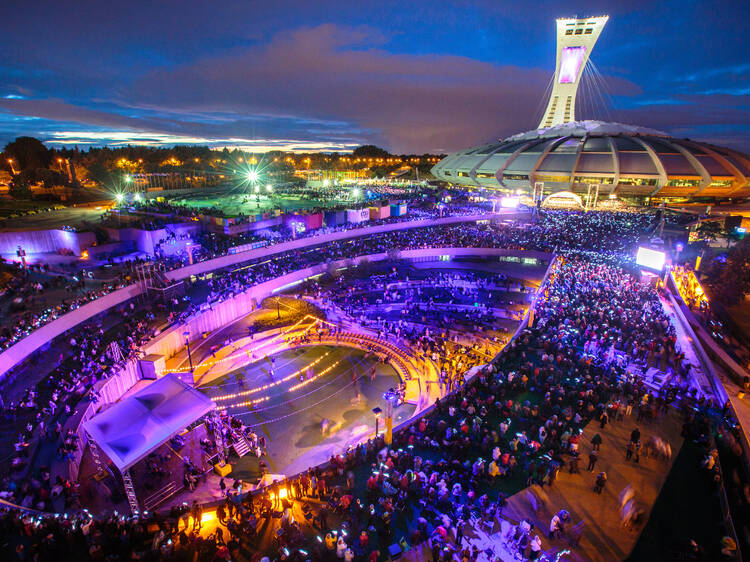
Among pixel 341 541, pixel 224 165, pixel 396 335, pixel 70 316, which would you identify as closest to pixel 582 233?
pixel 396 335

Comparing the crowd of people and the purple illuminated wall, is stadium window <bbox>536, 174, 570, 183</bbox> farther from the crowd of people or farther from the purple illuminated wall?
the purple illuminated wall

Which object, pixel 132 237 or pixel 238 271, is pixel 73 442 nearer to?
pixel 238 271

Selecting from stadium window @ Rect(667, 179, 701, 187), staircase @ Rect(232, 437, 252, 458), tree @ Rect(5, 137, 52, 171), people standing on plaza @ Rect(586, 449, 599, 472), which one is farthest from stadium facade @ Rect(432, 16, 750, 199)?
tree @ Rect(5, 137, 52, 171)

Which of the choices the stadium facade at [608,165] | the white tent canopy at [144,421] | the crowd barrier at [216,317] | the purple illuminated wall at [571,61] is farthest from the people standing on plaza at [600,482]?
the purple illuminated wall at [571,61]

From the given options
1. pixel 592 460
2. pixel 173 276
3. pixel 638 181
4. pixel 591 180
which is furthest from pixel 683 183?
pixel 173 276

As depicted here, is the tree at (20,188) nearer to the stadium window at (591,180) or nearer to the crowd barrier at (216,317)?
the crowd barrier at (216,317)

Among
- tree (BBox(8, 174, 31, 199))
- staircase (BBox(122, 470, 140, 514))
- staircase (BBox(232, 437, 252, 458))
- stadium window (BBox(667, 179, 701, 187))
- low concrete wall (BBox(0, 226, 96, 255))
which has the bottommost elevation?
staircase (BBox(232, 437, 252, 458))

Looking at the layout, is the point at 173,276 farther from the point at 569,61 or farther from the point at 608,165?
the point at 569,61
